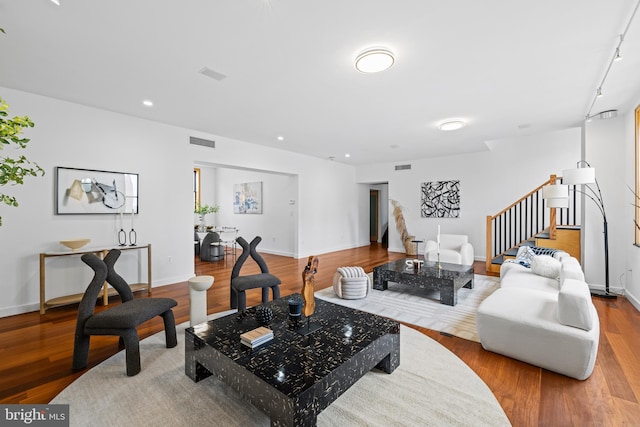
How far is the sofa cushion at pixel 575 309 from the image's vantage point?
2145 millimetres

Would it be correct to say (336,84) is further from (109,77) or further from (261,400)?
(261,400)

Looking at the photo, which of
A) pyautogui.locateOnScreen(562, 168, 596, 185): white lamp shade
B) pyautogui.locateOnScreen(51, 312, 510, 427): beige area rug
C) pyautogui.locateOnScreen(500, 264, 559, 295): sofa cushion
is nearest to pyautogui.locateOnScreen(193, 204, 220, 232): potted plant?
pyautogui.locateOnScreen(51, 312, 510, 427): beige area rug

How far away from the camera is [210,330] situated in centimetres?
215

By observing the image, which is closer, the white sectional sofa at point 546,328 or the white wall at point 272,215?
the white sectional sofa at point 546,328

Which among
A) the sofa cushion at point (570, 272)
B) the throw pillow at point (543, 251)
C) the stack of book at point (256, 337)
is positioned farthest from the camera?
the throw pillow at point (543, 251)

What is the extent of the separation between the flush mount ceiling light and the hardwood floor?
274 cm

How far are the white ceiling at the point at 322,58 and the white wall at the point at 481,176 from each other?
1823mm

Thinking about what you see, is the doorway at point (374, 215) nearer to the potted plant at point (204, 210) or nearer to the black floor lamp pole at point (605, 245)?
the potted plant at point (204, 210)

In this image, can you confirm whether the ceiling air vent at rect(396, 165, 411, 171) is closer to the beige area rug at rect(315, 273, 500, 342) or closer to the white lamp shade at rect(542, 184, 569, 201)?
the white lamp shade at rect(542, 184, 569, 201)

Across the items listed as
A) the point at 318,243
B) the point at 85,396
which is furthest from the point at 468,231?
the point at 85,396

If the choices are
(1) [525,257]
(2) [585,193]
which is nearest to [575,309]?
(1) [525,257]

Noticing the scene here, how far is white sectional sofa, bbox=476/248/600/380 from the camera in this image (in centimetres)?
213

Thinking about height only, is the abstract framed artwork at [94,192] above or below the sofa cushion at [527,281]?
above

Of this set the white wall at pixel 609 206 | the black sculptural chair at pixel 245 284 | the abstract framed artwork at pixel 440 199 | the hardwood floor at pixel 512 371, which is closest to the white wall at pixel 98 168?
the hardwood floor at pixel 512 371
